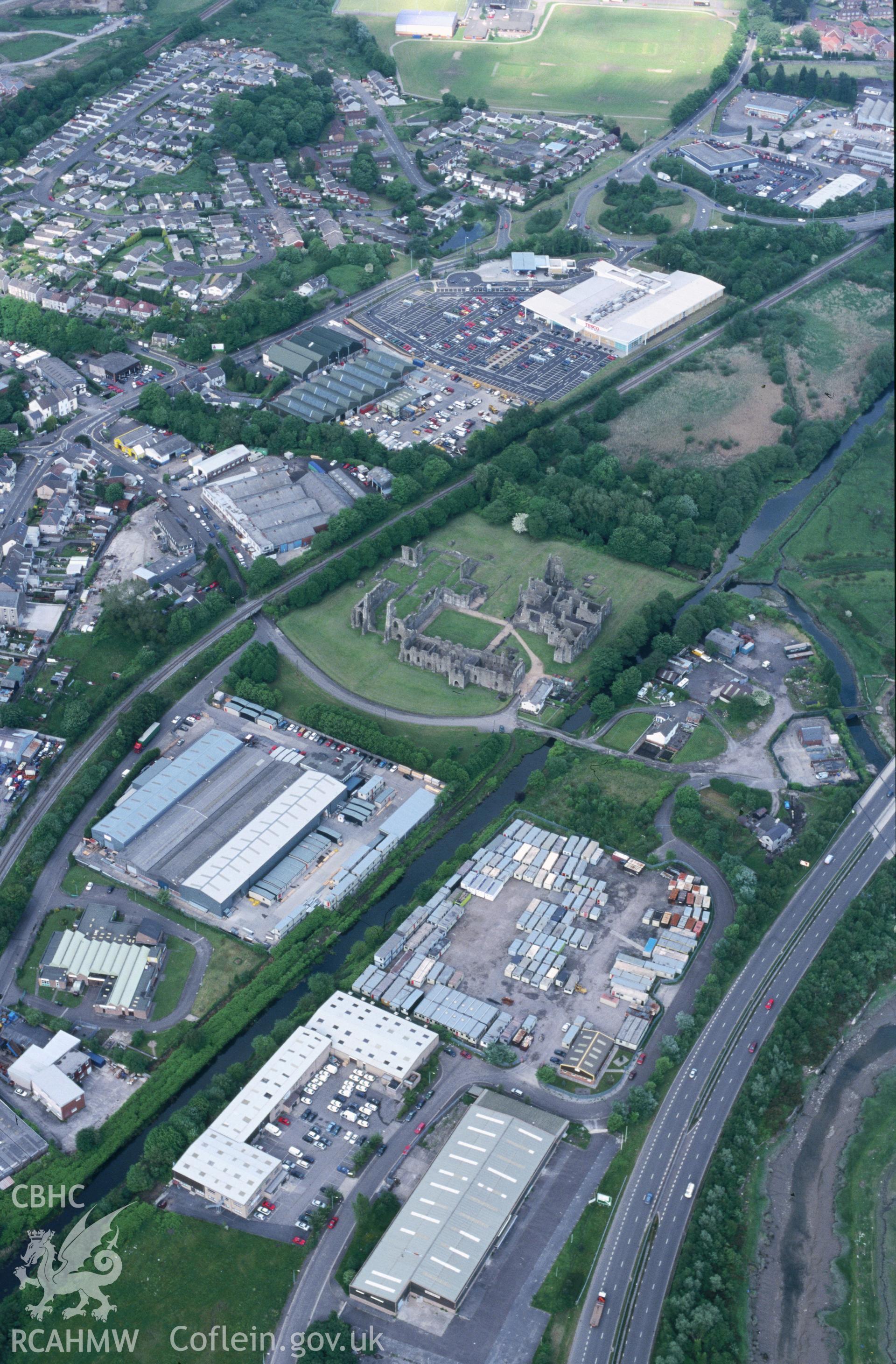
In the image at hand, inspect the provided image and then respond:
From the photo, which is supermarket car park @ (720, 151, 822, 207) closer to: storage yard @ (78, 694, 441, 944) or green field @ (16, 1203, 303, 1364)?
storage yard @ (78, 694, 441, 944)

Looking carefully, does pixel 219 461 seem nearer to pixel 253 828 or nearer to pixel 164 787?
pixel 164 787

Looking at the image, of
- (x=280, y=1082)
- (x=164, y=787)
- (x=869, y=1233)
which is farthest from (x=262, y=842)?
(x=869, y=1233)

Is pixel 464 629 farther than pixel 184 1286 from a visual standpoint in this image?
Yes

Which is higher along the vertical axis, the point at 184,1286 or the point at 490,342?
the point at 490,342

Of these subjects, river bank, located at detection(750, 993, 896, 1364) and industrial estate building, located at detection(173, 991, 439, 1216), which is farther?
industrial estate building, located at detection(173, 991, 439, 1216)

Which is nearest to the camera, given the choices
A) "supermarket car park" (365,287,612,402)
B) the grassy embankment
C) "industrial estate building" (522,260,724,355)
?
the grassy embankment

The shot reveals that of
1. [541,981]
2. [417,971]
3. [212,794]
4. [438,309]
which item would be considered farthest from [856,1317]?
[438,309]

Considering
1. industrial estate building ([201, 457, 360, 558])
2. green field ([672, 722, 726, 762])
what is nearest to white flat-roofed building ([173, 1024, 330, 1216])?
green field ([672, 722, 726, 762])
